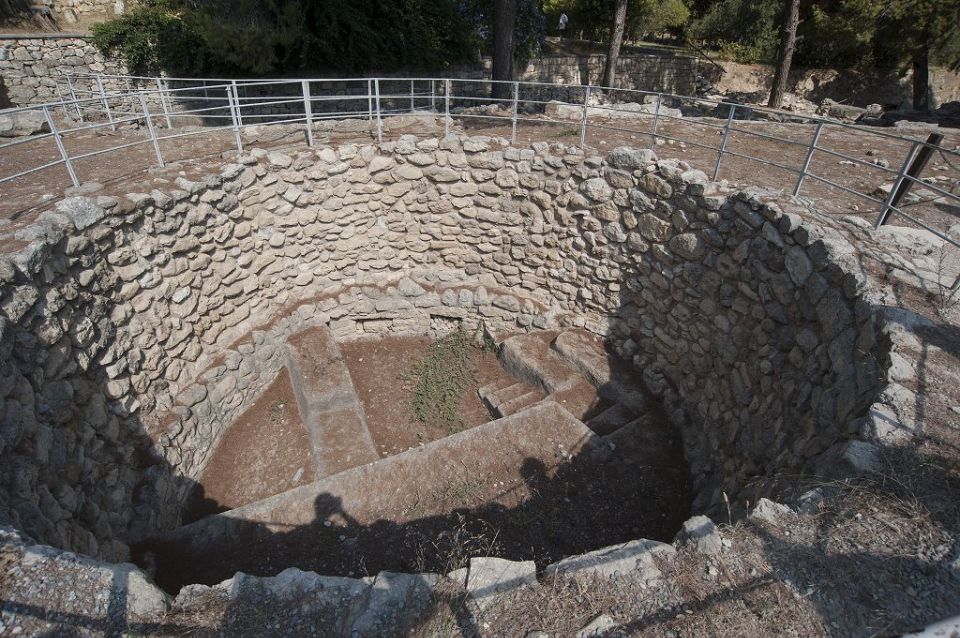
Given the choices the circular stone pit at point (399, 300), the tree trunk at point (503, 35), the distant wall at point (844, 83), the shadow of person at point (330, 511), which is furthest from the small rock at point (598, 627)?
the distant wall at point (844, 83)

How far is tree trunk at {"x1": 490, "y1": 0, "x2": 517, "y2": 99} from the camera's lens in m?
11.6

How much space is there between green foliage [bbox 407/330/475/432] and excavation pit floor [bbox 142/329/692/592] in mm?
169

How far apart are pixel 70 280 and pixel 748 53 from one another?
2857cm

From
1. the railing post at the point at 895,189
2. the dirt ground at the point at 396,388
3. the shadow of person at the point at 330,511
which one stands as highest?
the railing post at the point at 895,189

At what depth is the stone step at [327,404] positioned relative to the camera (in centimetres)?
544

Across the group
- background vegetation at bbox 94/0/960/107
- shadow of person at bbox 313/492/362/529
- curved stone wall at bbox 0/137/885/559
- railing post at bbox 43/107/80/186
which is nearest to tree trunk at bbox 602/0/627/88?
background vegetation at bbox 94/0/960/107

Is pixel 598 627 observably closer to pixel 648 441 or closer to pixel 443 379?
pixel 648 441

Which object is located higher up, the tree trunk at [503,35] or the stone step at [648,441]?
the tree trunk at [503,35]

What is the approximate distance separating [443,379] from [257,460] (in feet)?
8.35

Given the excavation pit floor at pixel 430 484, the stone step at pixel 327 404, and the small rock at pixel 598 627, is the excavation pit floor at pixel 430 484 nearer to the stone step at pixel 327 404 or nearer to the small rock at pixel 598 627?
the stone step at pixel 327 404

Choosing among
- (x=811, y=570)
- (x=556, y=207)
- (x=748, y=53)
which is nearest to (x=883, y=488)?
(x=811, y=570)

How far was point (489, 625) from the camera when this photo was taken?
2564 mm

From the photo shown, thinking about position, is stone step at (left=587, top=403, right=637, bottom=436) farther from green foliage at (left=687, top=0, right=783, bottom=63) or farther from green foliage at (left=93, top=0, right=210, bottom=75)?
green foliage at (left=687, top=0, right=783, bottom=63)

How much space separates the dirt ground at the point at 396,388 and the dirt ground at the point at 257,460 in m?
0.89
